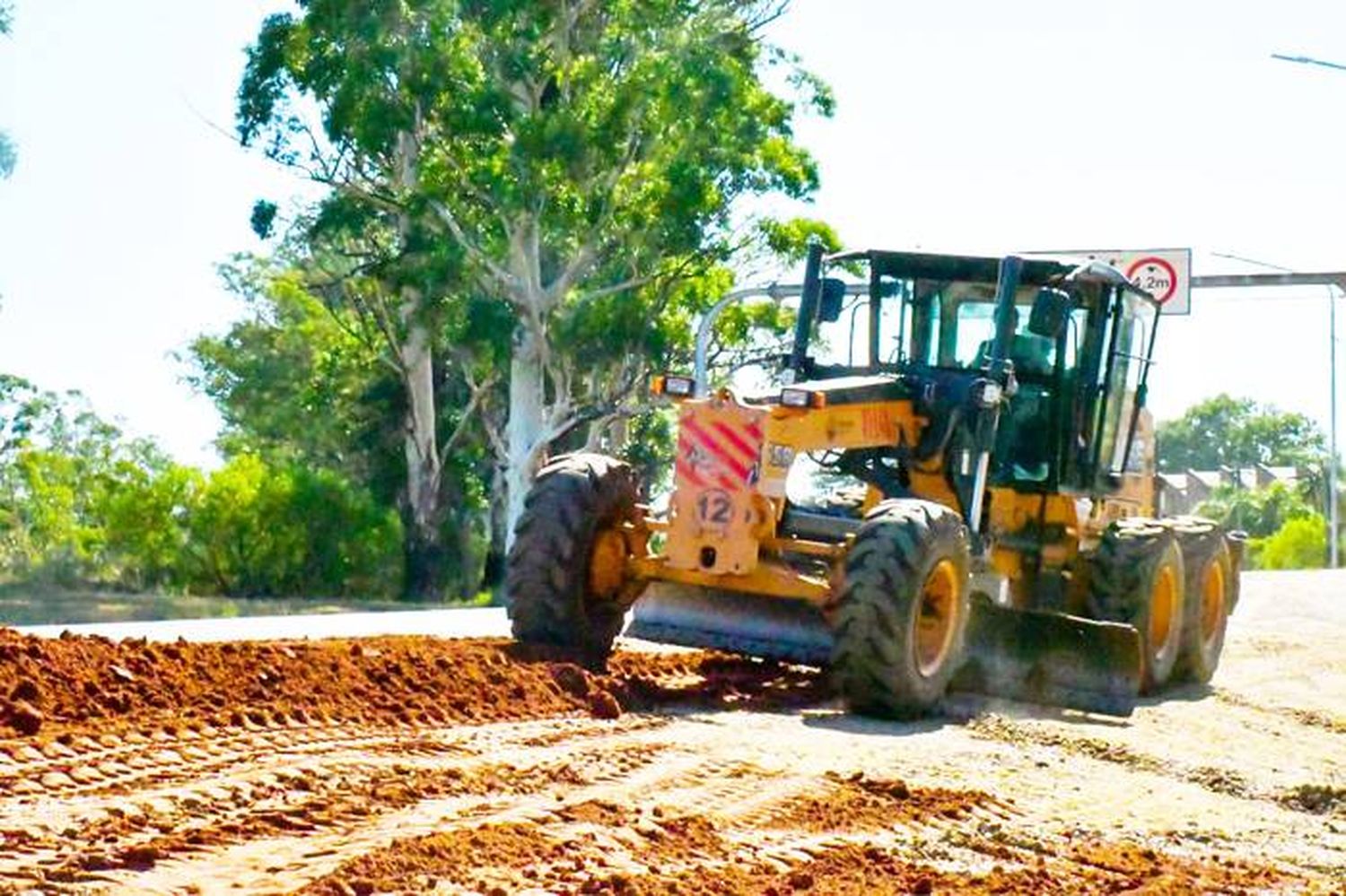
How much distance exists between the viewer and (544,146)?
37844mm

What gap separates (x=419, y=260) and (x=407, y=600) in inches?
268

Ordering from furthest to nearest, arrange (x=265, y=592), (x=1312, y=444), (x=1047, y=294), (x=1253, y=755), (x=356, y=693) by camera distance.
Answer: (x=1312, y=444)
(x=265, y=592)
(x=1047, y=294)
(x=1253, y=755)
(x=356, y=693)

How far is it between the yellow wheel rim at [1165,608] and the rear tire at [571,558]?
14.2 feet

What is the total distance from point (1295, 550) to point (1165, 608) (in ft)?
181

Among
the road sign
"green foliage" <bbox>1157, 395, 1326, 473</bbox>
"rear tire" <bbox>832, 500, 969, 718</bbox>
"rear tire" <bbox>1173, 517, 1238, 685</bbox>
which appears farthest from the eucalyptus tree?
"green foliage" <bbox>1157, 395, 1326, 473</bbox>

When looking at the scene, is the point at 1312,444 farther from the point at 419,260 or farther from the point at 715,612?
the point at 715,612

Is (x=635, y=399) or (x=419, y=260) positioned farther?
(x=635, y=399)

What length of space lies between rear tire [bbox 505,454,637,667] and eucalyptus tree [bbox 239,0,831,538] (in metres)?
23.3

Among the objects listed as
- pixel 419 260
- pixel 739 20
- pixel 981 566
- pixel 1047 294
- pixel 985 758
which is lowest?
pixel 985 758

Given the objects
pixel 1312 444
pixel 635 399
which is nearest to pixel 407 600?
pixel 635 399

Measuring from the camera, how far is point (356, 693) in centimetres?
1196

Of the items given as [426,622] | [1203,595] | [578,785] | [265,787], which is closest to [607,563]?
[578,785]

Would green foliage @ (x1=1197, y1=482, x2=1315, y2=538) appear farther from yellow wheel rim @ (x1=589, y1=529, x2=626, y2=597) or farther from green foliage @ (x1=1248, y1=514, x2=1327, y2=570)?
yellow wheel rim @ (x1=589, y1=529, x2=626, y2=597)

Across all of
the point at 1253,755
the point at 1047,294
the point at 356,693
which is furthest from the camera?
the point at 1047,294
